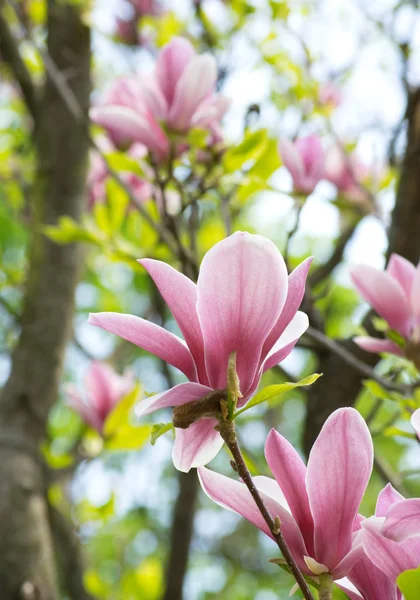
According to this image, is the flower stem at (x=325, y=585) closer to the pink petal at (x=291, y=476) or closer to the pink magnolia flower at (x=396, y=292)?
the pink petal at (x=291, y=476)

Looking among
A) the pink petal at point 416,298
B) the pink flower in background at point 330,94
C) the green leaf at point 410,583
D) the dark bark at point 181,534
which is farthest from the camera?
the pink flower in background at point 330,94

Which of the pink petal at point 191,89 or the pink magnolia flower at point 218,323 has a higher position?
the pink magnolia flower at point 218,323

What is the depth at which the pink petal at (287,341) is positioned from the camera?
0.43 meters

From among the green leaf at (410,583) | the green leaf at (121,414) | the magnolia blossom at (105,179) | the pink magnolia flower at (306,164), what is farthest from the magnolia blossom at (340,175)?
the green leaf at (410,583)

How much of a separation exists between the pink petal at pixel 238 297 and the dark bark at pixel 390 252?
65 cm

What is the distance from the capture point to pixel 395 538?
1.15ft

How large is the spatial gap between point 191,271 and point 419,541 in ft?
2.02

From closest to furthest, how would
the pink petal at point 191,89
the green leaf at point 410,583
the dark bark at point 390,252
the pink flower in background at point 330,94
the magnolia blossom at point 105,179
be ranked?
the green leaf at point 410,583 → the pink petal at point 191,89 → the dark bark at point 390,252 → the magnolia blossom at point 105,179 → the pink flower in background at point 330,94

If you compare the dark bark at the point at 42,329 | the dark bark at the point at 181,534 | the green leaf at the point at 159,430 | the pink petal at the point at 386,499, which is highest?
the green leaf at the point at 159,430

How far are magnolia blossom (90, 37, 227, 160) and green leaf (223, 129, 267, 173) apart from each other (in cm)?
5

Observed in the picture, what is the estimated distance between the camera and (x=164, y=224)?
1.08m

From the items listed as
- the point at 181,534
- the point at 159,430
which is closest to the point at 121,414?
the point at 181,534

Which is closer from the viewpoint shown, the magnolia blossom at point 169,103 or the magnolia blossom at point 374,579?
the magnolia blossom at point 374,579

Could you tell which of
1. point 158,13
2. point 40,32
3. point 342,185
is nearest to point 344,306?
point 342,185
